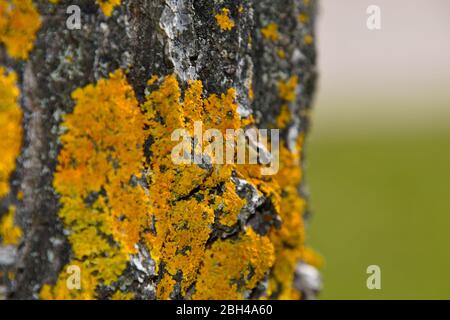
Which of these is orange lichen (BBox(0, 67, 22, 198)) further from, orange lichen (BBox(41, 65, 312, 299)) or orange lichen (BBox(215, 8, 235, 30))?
orange lichen (BBox(215, 8, 235, 30))

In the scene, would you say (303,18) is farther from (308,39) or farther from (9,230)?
(9,230)

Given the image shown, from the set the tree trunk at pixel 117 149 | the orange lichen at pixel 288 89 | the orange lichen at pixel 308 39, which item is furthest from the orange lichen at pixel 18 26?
the orange lichen at pixel 308 39

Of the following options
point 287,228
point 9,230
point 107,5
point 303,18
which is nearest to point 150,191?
point 9,230

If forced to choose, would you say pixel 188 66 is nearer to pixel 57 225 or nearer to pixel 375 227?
pixel 57 225

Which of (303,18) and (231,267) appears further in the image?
(303,18)
